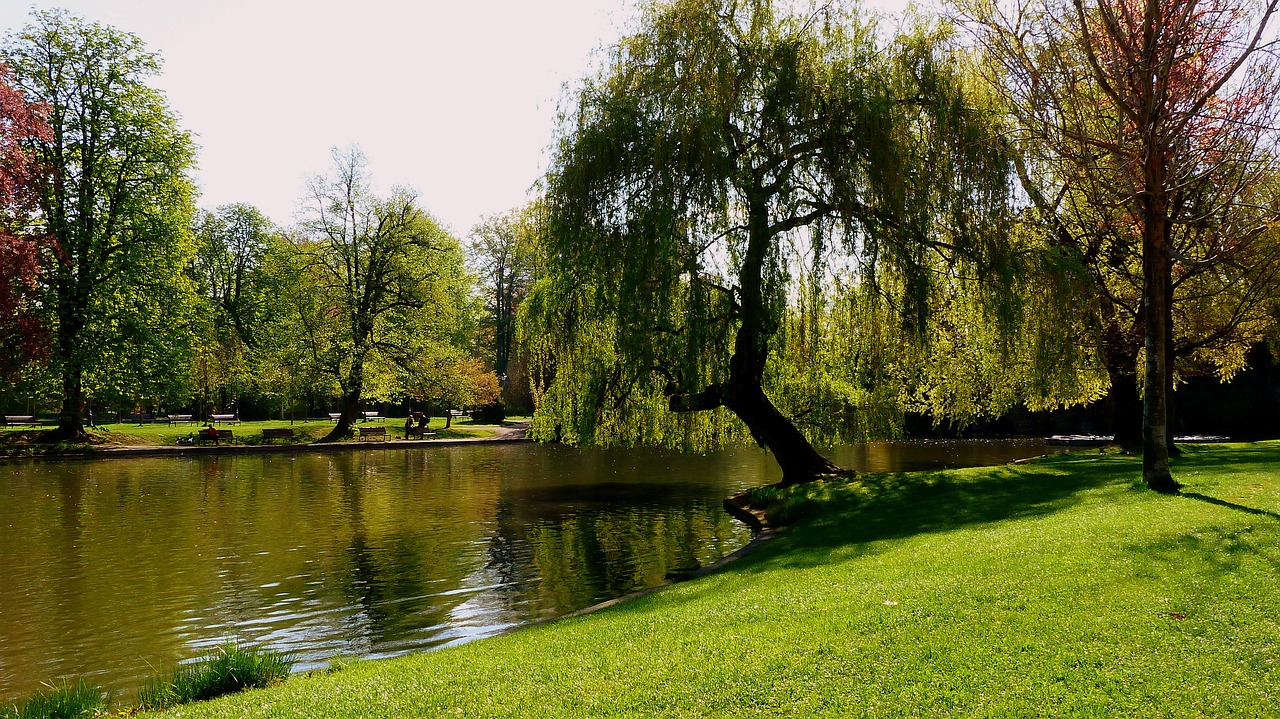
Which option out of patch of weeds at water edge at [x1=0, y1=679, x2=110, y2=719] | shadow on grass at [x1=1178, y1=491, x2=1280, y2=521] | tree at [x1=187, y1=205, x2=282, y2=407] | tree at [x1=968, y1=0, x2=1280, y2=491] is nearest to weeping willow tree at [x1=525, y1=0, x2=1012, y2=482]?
tree at [x1=968, y1=0, x2=1280, y2=491]

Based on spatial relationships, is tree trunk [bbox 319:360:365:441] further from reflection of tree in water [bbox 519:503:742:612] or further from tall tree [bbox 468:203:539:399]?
reflection of tree in water [bbox 519:503:742:612]

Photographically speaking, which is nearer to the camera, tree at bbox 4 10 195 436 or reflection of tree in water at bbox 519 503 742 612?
reflection of tree in water at bbox 519 503 742 612

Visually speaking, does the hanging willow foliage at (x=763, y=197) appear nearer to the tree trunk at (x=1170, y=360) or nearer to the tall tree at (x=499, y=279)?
the tree trunk at (x=1170, y=360)

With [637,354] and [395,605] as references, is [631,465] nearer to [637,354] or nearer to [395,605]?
[637,354]

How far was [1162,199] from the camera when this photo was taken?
41.0ft

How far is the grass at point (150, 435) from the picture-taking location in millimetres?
30234

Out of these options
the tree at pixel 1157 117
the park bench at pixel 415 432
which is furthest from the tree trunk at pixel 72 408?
the tree at pixel 1157 117

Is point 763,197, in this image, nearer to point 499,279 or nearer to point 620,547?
point 620,547

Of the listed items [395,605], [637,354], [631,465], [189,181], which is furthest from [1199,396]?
[189,181]

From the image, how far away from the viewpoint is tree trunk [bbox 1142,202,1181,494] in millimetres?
11945

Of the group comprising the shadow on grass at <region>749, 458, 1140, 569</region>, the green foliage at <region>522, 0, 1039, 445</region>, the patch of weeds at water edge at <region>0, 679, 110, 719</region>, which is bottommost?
the patch of weeds at water edge at <region>0, 679, 110, 719</region>

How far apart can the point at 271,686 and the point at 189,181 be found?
35.8 meters

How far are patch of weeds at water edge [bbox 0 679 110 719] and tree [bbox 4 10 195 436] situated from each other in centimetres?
3008

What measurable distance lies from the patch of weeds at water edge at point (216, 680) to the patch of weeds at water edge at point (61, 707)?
339 mm
